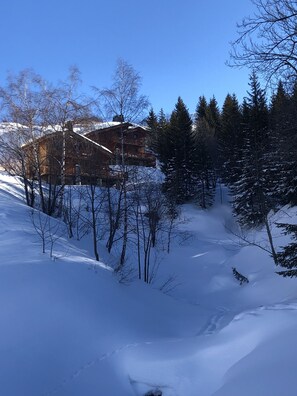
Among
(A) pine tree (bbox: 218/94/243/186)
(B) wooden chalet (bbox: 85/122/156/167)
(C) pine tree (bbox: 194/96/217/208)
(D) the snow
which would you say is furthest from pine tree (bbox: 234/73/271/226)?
(D) the snow

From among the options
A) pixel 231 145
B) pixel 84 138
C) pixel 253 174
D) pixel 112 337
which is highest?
pixel 231 145

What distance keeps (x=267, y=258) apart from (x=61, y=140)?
43.8ft

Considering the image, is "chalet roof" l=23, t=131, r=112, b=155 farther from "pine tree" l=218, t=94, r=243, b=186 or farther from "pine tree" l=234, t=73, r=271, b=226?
"pine tree" l=218, t=94, r=243, b=186

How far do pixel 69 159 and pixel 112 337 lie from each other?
1342cm

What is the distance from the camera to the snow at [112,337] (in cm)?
482

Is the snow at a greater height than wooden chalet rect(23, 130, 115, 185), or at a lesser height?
lesser

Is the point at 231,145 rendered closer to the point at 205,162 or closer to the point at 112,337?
the point at 205,162

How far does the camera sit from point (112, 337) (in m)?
7.29

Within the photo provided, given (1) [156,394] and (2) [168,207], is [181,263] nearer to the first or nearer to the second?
(2) [168,207]

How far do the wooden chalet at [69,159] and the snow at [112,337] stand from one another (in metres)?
3.67

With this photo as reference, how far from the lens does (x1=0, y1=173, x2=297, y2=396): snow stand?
4.82 meters

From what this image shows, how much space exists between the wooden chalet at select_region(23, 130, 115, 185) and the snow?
3.67 meters

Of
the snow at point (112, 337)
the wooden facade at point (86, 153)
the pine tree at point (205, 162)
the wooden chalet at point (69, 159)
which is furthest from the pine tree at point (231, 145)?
the snow at point (112, 337)

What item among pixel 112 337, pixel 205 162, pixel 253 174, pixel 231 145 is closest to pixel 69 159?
pixel 112 337
